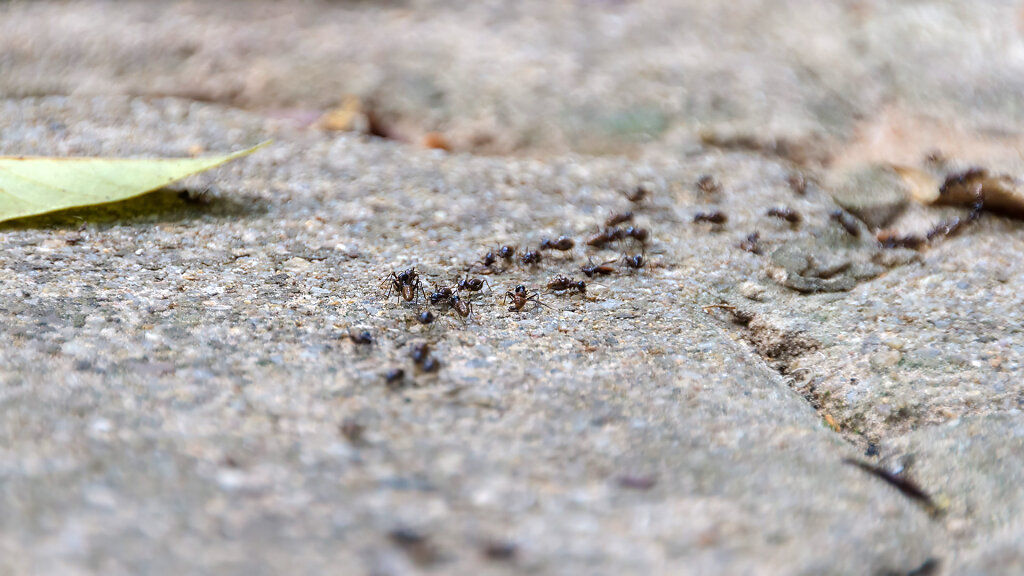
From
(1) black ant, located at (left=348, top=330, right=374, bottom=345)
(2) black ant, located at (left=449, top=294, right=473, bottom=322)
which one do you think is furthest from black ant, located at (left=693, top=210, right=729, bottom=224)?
(1) black ant, located at (left=348, top=330, right=374, bottom=345)

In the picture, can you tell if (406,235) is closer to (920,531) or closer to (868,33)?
(920,531)

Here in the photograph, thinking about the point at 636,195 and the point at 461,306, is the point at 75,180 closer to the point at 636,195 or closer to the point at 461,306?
the point at 461,306

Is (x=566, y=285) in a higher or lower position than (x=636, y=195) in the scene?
lower

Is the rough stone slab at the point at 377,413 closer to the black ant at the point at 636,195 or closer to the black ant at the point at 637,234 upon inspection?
the black ant at the point at 637,234

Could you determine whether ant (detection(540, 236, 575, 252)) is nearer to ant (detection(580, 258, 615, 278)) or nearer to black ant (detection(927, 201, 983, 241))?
ant (detection(580, 258, 615, 278))

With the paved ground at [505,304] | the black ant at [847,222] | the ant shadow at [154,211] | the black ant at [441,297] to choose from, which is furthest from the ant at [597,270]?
the ant shadow at [154,211]

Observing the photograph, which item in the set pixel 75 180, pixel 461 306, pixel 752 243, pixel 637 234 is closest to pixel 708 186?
pixel 752 243
